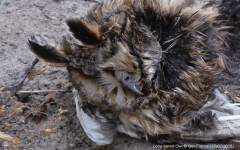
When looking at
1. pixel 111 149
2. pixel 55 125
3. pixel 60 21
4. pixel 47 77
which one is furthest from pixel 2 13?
pixel 111 149

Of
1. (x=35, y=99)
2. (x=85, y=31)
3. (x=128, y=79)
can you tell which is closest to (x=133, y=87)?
(x=128, y=79)

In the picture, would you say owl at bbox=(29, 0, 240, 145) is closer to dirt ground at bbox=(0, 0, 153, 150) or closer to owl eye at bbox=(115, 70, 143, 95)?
owl eye at bbox=(115, 70, 143, 95)

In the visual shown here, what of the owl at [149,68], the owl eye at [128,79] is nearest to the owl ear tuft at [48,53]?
the owl at [149,68]

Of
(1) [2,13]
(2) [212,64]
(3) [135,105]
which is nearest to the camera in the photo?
(3) [135,105]

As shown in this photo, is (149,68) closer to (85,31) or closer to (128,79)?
(128,79)

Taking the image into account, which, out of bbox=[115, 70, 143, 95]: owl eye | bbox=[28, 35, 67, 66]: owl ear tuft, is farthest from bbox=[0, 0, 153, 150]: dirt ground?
bbox=[115, 70, 143, 95]: owl eye

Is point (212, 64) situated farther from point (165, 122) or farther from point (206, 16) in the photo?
point (165, 122)
